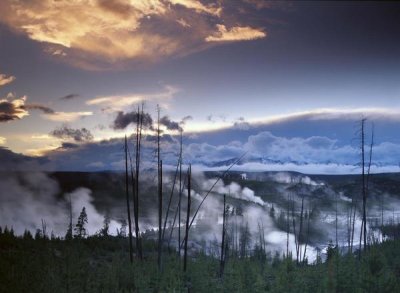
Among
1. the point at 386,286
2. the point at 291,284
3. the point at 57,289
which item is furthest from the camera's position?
the point at 291,284

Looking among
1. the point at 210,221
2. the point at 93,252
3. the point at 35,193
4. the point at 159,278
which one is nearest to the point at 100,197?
the point at 35,193

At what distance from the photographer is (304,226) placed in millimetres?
127375

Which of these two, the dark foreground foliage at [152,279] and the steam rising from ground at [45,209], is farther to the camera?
the steam rising from ground at [45,209]

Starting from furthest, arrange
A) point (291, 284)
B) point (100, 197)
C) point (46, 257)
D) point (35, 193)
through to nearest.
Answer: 1. point (35, 193)
2. point (100, 197)
3. point (46, 257)
4. point (291, 284)

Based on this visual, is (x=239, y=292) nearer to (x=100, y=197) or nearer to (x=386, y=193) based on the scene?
(x=100, y=197)

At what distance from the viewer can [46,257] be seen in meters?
23.7

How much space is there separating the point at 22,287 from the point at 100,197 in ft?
534

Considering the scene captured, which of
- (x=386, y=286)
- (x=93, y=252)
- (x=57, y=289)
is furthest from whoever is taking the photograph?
Answer: (x=93, y=252)

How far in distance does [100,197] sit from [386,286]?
16400 centimetres

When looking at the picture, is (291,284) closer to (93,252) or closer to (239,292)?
(239,292)

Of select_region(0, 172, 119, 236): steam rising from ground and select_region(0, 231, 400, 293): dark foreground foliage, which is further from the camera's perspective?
select_region(0, 172, 119, 236): steam rising from ground

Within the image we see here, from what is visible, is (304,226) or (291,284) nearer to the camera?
(291,284)

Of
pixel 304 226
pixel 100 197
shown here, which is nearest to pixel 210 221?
pixel 304 226

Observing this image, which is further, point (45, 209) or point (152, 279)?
point (45, 209)
